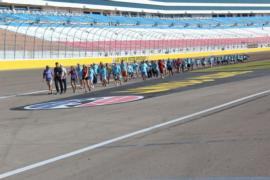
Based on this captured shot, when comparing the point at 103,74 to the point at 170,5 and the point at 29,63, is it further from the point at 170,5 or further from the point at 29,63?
the point at 170,5

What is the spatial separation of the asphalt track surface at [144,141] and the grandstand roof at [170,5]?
210ft

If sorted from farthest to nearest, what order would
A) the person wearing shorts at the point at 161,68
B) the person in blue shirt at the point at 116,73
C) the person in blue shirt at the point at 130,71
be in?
the person in blue shirt at the point at 130,71 → the person wearing shorts at the point at 161,68 → the person in blue shirt at the point at 116,73

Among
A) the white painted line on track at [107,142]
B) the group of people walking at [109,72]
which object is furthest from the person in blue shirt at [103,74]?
the white painted line on track at [107,142]


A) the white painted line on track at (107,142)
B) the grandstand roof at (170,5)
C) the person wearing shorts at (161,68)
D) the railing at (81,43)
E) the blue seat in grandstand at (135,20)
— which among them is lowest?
the white painted line on track at (107,142)

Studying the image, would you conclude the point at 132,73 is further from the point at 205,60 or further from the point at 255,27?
the point at 255,27

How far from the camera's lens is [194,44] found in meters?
69.8

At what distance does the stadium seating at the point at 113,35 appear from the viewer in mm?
46875

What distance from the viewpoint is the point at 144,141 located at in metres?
8.70

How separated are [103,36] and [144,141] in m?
47.3

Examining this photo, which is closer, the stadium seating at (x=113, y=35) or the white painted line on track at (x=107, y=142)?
the white painted line on track at (x=107, y=142)

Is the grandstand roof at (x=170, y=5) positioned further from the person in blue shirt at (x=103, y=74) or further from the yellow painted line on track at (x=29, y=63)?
the person in blue shirt at (x=103, y=74)

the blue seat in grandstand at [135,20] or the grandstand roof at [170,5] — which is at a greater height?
the grandstand roof at [170,5]

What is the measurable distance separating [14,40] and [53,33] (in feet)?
31.7

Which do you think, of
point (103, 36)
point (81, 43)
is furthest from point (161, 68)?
point (103, 36)
